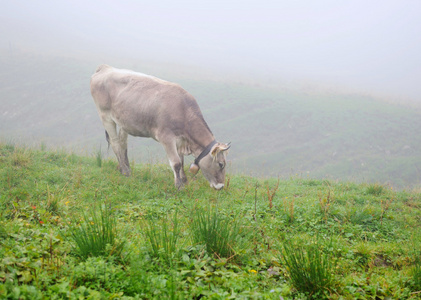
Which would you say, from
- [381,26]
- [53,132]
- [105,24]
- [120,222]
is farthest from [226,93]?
[381,26]

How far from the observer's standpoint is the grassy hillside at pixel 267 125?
699 inches

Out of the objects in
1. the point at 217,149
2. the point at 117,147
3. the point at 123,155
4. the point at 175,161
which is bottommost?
the point at 123,155

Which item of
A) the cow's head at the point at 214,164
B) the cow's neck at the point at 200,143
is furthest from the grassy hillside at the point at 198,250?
the cow's neck at the point at 200,143

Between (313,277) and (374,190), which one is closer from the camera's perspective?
(313,277)

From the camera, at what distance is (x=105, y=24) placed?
95.1 m

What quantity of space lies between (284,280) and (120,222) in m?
2.71

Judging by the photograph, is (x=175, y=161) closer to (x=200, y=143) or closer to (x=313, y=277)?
(x=200, y=143)

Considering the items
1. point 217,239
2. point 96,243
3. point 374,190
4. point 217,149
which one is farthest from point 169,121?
point 374,190

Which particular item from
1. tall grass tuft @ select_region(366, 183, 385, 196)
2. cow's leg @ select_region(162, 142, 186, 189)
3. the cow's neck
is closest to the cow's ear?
the cow's neck

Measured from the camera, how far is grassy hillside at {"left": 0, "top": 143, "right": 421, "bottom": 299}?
111 inches

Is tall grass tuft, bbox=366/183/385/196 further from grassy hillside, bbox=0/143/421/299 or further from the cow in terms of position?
the cow

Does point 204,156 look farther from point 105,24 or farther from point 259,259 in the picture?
point 105,24

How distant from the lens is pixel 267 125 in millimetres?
23812

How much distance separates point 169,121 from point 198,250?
4.39 meters
